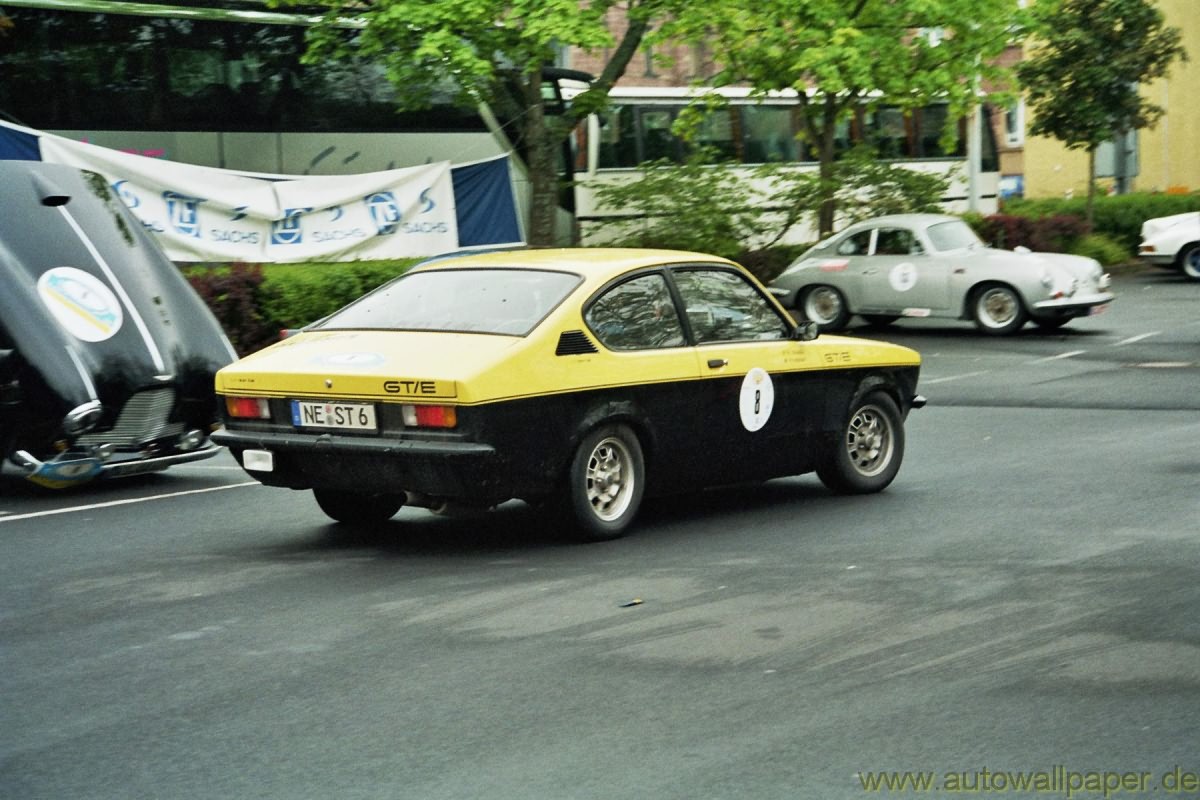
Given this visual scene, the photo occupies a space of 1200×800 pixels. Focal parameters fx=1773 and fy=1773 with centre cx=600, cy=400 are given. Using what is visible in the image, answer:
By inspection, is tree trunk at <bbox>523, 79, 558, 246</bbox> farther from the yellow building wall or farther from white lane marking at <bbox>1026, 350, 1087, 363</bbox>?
the yellow building wall

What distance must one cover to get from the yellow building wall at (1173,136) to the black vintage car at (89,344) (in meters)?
43.0

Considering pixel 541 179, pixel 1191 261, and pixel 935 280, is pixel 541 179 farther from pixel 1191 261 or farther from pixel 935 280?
pixel 1191 261

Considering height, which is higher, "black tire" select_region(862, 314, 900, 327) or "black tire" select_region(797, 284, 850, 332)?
"black tire" select_region(797, 284, 850, 332)

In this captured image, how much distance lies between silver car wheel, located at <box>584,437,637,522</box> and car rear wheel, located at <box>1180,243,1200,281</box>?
25124 millimetres

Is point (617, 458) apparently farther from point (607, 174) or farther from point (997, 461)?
point (607, 174)

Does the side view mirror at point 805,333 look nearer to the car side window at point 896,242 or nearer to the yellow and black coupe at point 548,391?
the yellow and black coupe at point 548,391

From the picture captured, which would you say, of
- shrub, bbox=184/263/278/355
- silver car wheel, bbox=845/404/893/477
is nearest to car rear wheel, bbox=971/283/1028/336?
shrub, bbox=184/263/278/355

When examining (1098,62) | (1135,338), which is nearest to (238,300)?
(1135,338)

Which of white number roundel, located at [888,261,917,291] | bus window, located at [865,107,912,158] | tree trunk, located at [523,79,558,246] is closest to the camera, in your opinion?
white number roundel, located at [888,261,917,291]

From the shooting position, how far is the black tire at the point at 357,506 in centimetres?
917

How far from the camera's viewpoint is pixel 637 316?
8.98 m

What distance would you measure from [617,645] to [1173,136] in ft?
163

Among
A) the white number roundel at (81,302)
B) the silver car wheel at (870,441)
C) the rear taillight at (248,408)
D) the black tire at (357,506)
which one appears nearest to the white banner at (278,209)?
the white number roundel at (81,302)

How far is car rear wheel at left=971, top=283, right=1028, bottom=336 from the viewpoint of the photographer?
74.3ft
